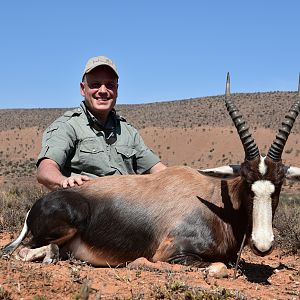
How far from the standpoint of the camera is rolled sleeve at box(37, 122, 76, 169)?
615 cm

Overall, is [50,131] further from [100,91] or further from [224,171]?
[224,171]

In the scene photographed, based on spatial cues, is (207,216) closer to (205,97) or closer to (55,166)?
(55,166)

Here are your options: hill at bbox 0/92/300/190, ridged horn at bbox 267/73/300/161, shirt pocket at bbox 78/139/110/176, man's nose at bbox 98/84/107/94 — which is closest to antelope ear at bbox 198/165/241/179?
ridged horn at bbox 267/73/300/161

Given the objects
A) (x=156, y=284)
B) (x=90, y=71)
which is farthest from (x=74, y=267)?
(x=90, y=71)

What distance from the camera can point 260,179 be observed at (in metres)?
5.10

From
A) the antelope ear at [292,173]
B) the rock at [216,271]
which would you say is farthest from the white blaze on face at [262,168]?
the rock at [216,271]

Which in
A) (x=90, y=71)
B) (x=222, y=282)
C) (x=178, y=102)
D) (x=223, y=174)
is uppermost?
(x=178, y=102)

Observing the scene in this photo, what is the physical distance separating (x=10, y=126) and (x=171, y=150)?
2779 cm

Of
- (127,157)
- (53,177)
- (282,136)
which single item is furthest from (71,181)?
(282,136)

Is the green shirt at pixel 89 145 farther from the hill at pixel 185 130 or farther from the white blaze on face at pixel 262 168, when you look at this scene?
the hill at pixel 185 130

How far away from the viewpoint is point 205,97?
76000mm

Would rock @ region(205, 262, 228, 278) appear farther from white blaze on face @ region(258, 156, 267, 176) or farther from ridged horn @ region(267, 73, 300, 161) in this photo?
ridged horn @ region(267, 73, 300, 161)

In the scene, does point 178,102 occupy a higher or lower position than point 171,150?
higher

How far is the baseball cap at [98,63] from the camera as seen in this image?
6.90 m
